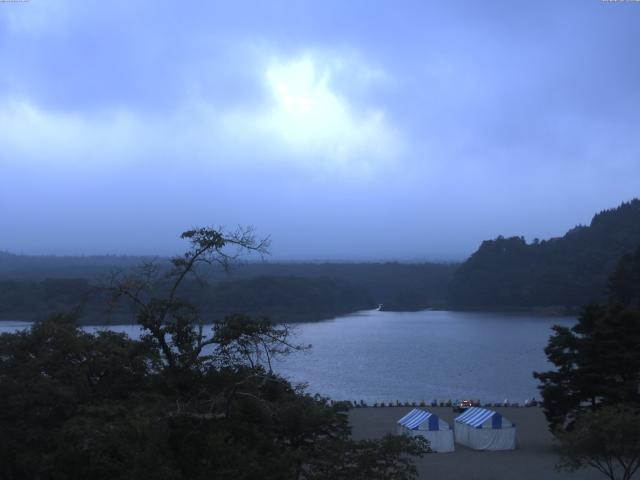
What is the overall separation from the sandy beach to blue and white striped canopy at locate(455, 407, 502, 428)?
1.48 ft

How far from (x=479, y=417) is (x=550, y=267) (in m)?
46.2

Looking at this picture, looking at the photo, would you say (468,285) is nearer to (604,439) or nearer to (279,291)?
(279,291)

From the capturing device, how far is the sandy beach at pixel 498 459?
11.0m

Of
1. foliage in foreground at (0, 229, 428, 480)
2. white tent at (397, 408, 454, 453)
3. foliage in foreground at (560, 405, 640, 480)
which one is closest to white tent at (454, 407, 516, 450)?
white tent at (397, 408, 454, 453)

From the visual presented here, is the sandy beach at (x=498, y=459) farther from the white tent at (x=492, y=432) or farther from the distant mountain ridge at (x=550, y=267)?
the distant mountain ridge at (x=550, y=267)

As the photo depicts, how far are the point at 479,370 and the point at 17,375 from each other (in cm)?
2100

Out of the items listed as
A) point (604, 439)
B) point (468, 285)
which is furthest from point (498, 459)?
point (468, 285)

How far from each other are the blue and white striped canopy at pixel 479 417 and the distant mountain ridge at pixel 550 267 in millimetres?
38417

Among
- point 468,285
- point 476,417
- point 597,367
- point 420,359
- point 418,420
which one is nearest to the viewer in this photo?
point 597,367

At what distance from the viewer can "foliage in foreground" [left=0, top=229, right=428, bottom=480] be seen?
17.3ft

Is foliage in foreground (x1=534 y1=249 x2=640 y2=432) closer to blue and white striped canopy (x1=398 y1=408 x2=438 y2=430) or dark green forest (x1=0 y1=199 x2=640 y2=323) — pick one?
blue and white striped canopy (x1=398 y1=408 x2=438 y2=430)

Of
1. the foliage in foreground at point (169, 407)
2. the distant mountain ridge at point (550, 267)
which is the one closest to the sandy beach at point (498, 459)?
the foliage in foreground at point (169, 407)

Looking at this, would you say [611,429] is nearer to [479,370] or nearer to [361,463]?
[361,463]

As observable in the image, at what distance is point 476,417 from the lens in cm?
1350
